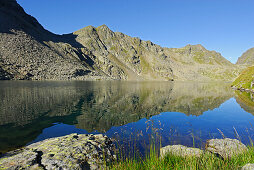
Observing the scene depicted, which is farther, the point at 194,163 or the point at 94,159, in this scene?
the point at 94,159

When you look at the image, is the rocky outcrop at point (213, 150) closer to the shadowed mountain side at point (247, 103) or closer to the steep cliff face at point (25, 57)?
the shadowed mountain side at point (247, 103)

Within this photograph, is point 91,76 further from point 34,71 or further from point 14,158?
point 14,158

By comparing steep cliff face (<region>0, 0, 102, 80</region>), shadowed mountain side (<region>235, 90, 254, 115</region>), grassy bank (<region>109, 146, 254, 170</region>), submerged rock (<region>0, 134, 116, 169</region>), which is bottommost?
shadowed mountain side (<region>235, 90, 254, 115</region>)

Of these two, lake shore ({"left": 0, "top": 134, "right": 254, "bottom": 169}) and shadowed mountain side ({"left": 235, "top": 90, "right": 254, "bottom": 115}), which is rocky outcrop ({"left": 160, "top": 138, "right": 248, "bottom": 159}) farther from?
shadowed mountain side ({"left": 235, "top": 90, "right": 254, "bottom": 115})

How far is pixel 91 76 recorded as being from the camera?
620ft

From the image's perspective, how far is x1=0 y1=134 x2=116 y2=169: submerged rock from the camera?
6693 mm

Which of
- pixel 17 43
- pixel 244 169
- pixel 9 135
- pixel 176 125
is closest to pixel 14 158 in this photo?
pixel 9 135

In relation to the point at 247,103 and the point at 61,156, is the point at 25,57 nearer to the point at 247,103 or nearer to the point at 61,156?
the point at 61,156

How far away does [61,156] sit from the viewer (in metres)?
7.59

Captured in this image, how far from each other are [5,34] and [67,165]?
662ft

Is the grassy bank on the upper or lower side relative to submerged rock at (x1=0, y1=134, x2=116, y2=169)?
upper

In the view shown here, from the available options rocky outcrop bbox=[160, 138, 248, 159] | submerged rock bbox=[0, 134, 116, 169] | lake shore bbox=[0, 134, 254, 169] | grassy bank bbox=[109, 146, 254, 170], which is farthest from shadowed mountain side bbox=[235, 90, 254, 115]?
submerged rock bbox=[0, 134, 116, 169]

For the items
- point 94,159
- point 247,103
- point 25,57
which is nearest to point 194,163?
point 94,159

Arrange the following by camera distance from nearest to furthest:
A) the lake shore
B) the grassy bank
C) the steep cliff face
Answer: the grassy bank → the lake shore → the steep cliff face
